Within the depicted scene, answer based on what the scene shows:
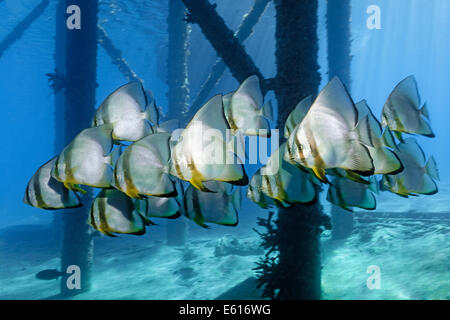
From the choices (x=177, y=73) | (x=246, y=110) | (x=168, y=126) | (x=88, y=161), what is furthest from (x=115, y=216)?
(x=177, y=73)

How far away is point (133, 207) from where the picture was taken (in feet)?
7.20

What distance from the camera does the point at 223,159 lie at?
1.63 m

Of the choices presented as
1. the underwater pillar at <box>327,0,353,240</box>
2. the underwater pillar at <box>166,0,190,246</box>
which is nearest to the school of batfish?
the underwater pillar at <box>327,0,353,240</box>

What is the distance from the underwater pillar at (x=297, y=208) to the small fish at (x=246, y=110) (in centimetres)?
196

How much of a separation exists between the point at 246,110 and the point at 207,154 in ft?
2.70

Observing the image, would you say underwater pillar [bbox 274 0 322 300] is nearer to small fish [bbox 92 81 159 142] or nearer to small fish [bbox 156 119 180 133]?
small fish [bbox 156 119 180 133]

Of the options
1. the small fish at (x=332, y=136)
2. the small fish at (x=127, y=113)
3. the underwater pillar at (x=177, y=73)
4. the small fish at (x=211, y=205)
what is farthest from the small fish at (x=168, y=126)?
the underwater pillar at (x=177, y=73)

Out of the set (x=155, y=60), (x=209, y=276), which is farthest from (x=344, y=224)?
(x=155, y=60)

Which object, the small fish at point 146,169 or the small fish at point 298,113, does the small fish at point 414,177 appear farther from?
the small fish at point 146,169

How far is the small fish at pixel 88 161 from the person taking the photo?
1981mm

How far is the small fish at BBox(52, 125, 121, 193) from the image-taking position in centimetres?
198

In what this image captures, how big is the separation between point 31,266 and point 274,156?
12049 mm
